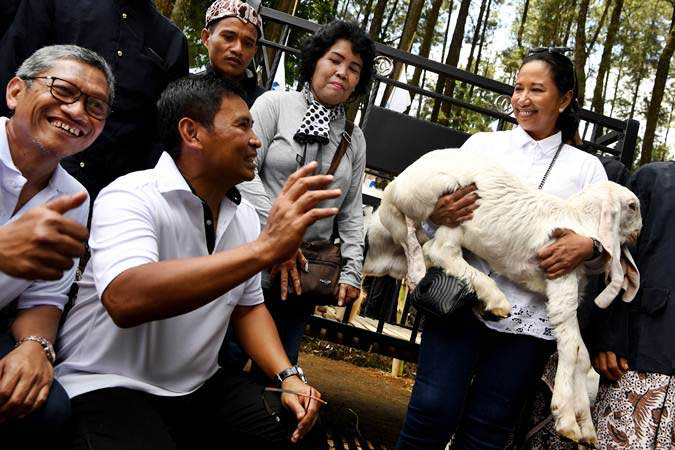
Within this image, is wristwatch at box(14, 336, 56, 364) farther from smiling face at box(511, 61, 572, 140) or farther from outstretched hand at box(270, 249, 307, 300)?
smiling face at box(511, 61, 572, 140)

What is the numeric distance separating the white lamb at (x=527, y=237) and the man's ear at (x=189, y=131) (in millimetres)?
1095

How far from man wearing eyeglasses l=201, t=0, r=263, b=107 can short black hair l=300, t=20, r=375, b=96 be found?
0.35 m

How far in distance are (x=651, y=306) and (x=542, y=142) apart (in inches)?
36.4

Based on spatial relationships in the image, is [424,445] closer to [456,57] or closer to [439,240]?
[439,240]

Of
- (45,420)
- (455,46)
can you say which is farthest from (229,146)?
(455,46)

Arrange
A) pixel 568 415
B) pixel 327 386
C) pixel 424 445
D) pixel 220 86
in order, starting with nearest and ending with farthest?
pixel 220 86
pixel 568 415
pixel 424 445
pixel 327 386

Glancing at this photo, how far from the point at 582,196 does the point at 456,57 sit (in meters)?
16.4

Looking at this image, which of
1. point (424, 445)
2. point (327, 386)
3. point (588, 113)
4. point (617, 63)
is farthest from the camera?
point (617, 63)

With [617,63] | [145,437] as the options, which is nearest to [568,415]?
[145,437]

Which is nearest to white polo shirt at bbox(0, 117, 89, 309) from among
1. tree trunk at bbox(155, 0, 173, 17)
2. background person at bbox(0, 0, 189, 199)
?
background person at bbox(0, 0, 189, 199)

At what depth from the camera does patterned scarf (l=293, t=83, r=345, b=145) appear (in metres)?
3.07

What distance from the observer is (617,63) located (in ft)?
88.5

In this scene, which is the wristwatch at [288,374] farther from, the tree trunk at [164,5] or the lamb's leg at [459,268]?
the tree trunk at [164,5]

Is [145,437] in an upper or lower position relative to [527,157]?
lower
